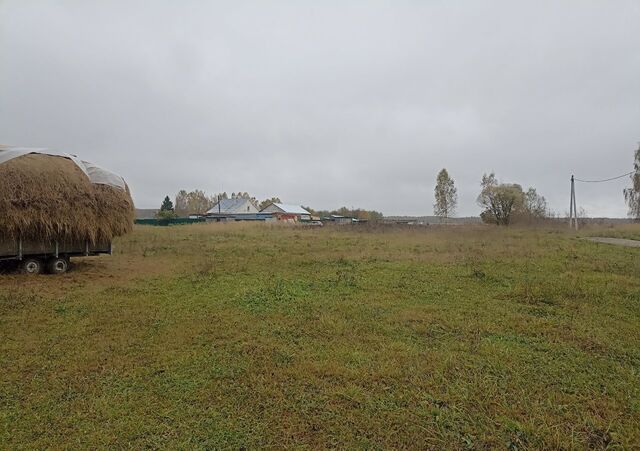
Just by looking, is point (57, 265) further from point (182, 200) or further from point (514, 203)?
point (182, 200)

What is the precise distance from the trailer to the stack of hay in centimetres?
18

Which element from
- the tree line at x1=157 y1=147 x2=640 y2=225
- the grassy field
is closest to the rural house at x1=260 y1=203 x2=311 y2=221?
the tree line at x1=157 y1=147 x2=640 y2=225

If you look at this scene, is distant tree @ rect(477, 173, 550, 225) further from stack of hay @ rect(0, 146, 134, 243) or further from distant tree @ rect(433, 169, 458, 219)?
stack of hay @ rect(0, 146, 134, 243)

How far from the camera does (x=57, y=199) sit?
898cm

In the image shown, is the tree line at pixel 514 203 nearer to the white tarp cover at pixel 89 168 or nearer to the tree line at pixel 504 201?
the tree line at pixel 504 201

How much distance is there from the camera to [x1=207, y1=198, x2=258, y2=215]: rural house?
65625mm

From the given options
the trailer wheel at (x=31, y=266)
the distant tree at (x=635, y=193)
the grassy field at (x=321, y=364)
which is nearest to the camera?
the grassy field at (x=321, y=364)

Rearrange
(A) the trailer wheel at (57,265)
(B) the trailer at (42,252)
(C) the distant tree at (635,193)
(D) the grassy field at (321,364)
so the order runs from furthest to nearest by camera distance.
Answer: (C) the distant tree at (635,193), (A) the trailer wheel at (57,265), (B) the trailer at (42,252), (D) the grassy field at (321,364)

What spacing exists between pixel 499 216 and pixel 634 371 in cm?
4001

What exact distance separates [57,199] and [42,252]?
59.3 inches

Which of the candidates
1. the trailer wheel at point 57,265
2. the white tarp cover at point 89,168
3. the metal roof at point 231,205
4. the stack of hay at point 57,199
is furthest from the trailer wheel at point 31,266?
the metal roof at point 231,205

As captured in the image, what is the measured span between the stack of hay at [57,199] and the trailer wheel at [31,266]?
64 centimetres

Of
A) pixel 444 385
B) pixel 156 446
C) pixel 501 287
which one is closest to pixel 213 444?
pixel 156 446

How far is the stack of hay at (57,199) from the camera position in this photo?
838 cm
